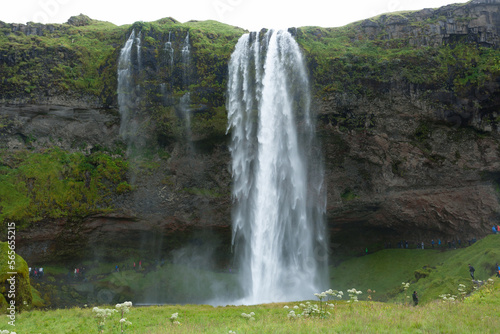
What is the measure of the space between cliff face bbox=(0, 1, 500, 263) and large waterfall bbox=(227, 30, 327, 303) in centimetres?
161

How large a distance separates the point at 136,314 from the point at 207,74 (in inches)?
958

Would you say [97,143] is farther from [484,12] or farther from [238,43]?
[484,12]

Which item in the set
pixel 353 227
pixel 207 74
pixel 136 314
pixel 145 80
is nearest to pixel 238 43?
pixel 207 74

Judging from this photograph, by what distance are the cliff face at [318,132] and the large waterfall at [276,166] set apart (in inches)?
63.2

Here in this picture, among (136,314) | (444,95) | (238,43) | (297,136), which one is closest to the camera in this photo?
(136,314)

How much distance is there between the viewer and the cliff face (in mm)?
30812

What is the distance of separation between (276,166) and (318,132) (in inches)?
211

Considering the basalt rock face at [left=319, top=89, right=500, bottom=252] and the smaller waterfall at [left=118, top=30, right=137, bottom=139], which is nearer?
the basalt rock face at [left=319, top=89, right=500, bottom=252]

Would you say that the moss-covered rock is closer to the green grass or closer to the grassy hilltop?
the grassy hilltop

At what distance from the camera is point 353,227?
35.2 m

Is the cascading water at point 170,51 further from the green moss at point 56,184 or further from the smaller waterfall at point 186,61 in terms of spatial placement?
the green moss at point 56,184

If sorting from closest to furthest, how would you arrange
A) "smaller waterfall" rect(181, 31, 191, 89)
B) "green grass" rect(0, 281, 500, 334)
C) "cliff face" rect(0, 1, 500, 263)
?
1. "green grass" rect(0, 281, 500, 334)
2. "cliff face" rect(0, 1, 500, 263)
3. "smaller waterfall" rect(181, 31, 191, 89)

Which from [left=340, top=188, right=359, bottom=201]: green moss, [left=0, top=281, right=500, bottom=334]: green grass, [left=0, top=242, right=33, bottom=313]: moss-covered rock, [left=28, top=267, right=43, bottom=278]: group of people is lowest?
[left=28, top=267, right=43, bottom=278]: group of people

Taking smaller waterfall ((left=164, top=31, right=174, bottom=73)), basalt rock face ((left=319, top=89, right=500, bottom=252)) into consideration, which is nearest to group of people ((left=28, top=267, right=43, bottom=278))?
smaller waterfall ((left=164, top=31, right=174, bottom=73))
